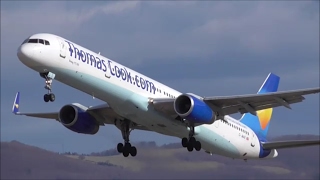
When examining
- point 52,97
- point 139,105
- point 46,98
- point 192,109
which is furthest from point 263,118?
point 46,98

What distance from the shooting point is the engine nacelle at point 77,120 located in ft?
176

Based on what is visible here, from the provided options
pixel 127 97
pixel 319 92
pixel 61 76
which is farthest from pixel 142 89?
pixel 319 92

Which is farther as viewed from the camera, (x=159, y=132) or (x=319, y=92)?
(x=159, y=132)

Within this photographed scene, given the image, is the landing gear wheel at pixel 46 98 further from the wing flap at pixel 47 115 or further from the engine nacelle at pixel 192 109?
the wing flap at pixel 47 115

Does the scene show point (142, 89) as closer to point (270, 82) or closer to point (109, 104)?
point (109, 104)

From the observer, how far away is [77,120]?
53438mm

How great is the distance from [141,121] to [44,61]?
6.38m

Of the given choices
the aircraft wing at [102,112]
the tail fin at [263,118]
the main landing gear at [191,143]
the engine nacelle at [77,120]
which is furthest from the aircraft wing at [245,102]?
the tail fin at [263,118]

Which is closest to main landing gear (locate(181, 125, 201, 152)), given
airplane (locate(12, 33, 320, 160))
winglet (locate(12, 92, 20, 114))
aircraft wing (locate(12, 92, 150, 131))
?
airplane (locate(12, 33, 320, 160))

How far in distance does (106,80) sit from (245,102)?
25.1 feet

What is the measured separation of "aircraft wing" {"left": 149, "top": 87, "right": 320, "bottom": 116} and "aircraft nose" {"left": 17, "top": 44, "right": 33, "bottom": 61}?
22.5 ft

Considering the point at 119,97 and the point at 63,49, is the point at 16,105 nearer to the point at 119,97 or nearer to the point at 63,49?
the point at 119,97

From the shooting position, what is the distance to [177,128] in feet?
168

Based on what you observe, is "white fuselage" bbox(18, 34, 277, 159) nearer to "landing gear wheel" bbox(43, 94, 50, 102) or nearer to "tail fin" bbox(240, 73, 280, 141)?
"landing gear wheel" bbox(43, 94, 50, 102)
